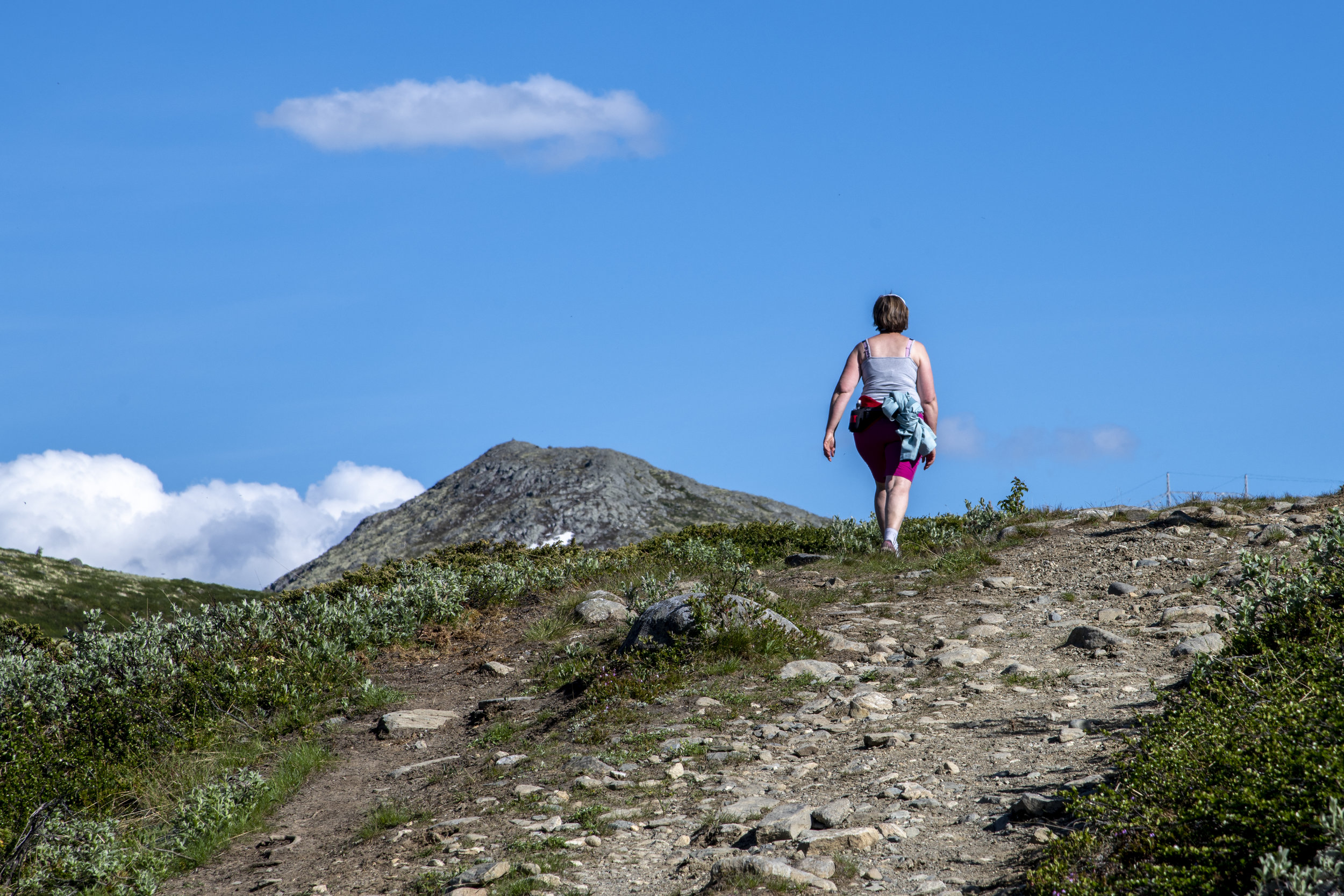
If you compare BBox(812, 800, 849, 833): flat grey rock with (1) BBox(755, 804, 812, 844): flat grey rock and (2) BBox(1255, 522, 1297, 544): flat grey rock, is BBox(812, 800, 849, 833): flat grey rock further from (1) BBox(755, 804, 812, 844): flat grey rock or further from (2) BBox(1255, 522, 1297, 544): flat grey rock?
(2) BBox(1255, 522, 1297, 544): flat grey rock

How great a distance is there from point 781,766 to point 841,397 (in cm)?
690

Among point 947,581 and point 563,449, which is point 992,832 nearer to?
point 947,581

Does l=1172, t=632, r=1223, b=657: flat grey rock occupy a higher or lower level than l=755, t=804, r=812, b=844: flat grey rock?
Result: higher

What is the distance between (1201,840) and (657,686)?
15.4 ft

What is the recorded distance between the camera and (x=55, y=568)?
2514 centimetres

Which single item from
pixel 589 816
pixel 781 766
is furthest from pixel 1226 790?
pixel 589 816

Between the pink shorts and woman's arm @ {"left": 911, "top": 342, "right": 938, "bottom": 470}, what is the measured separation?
13cm

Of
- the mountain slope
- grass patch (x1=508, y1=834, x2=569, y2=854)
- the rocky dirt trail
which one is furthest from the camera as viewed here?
the mountain slope

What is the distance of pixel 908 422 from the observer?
497 inches

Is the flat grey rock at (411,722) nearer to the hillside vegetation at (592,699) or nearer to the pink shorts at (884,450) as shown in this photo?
the hillside vegetation at (592,699)

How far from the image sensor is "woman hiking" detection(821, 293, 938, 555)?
12703 mm

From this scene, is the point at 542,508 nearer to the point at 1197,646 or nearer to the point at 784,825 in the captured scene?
the point at 1197,646

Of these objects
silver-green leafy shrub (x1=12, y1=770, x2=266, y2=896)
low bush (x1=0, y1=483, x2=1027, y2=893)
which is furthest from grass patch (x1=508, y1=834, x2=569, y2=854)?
silver-green leafy shrub (x1=12, y1=770, x2=266, y2=896)

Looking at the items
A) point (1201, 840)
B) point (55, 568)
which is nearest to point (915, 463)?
point (1201, 840)
